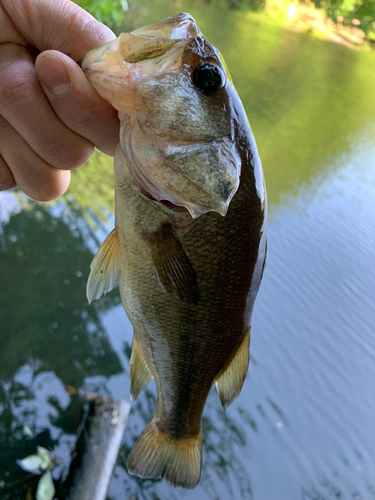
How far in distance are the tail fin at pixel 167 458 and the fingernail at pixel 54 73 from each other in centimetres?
143

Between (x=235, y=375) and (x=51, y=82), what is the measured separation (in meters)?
1.18

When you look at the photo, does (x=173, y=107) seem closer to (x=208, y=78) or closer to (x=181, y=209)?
(x=208, y=78)

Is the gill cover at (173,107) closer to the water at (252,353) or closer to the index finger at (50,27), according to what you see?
the index finger at (50,27)

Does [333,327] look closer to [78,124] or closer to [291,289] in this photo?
[291,289]

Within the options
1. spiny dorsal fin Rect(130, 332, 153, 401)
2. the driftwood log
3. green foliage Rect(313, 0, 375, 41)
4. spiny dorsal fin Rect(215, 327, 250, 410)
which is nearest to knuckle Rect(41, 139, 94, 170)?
spiny dorsal fin Rect(130, 332, 153, 401)

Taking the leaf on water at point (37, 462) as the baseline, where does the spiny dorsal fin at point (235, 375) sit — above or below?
above

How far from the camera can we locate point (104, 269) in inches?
48.9

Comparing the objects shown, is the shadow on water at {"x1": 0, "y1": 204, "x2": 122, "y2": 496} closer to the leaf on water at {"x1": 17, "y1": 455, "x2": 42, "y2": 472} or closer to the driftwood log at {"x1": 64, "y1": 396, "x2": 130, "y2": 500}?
the leaf on water at {"x1": 17, "y1": 455, "x2": 42, "y2": 472}

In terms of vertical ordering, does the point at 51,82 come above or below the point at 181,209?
above

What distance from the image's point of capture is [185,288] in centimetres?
114

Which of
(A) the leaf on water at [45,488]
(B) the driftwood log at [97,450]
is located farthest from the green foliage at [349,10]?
(A) the leaf on water at [45,488]

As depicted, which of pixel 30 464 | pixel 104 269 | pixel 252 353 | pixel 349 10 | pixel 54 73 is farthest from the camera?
pixel 349 10

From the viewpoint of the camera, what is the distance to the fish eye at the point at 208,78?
0.97m

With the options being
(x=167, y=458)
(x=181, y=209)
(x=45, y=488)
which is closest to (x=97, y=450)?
(x=45, y=488)
